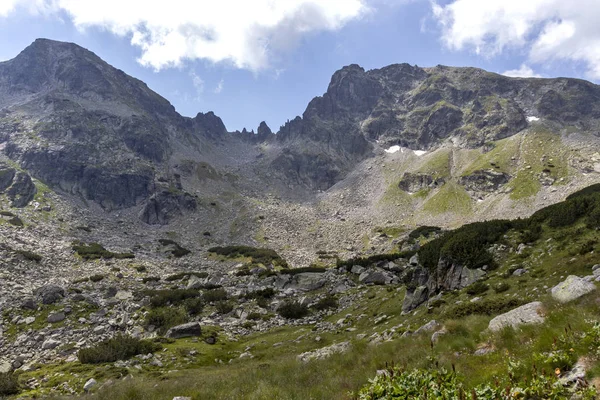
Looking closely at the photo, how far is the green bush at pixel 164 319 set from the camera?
26.8m

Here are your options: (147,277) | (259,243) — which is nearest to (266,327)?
(147,277)

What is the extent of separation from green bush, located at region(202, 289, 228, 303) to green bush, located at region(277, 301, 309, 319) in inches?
279

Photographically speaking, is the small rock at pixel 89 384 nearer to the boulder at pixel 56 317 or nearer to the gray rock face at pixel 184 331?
the gray rock face at pixel 184 331

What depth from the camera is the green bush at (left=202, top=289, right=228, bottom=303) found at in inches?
1339

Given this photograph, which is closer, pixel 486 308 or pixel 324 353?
pixel 486 308

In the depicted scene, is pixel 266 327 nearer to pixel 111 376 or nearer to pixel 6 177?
pixel 111 376

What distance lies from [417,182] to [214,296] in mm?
97954

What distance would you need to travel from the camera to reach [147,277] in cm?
4400

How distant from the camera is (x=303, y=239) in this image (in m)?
84.4

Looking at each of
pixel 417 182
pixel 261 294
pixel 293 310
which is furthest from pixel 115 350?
pixel 417 182

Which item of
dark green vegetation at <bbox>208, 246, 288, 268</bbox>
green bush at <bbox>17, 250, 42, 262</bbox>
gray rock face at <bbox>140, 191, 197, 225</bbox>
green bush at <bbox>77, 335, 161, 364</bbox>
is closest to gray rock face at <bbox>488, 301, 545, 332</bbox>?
green bush at <bbox>77, 335, 161, 364</bbox>

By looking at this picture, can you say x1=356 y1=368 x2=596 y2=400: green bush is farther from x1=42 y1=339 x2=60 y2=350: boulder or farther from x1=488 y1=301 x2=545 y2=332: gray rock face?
x1=42 y1=339 x2=60 y2=350: boulder

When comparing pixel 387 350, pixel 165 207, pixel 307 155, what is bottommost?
pixel 387 350

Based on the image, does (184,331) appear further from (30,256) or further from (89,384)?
(30,256)
